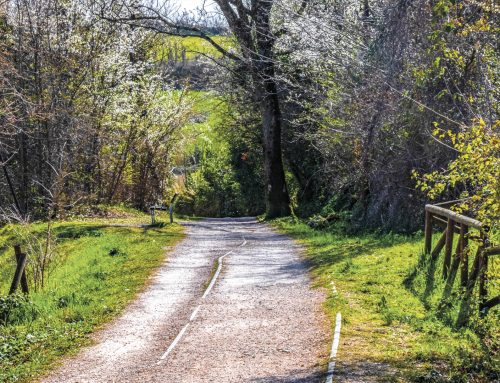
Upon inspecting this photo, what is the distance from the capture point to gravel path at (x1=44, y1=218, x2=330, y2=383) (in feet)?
34.7

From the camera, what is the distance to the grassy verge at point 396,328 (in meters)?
9.73

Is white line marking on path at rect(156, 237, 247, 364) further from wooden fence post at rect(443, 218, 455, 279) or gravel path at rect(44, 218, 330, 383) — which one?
wooden fence post at rect(443, 218, 455, 279)

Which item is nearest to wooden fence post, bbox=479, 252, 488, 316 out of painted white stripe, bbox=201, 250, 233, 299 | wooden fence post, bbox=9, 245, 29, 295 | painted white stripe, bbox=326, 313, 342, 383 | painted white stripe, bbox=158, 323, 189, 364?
painted white stripe, bbox=326, 313, 342, 383

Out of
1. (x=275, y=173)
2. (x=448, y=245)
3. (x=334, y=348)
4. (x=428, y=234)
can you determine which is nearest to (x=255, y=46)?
→ (x=275, y=173)

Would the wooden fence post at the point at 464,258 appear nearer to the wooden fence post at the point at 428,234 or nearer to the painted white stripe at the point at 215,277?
the wooden fence post at the point at 428,234

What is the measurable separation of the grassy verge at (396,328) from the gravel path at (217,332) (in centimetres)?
46

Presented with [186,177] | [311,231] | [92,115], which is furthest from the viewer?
[186,177]

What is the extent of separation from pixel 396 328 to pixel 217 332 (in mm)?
2801

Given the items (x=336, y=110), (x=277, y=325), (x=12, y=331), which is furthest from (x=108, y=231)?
(x=277, y=325)

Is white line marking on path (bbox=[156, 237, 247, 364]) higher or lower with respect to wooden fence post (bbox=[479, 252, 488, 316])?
lower

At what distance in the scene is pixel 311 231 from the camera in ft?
84.6

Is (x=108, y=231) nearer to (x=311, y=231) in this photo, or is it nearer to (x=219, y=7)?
(x=311, y=231)

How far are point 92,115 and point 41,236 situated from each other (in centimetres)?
1043

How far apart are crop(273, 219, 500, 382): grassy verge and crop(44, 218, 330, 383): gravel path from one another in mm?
455
